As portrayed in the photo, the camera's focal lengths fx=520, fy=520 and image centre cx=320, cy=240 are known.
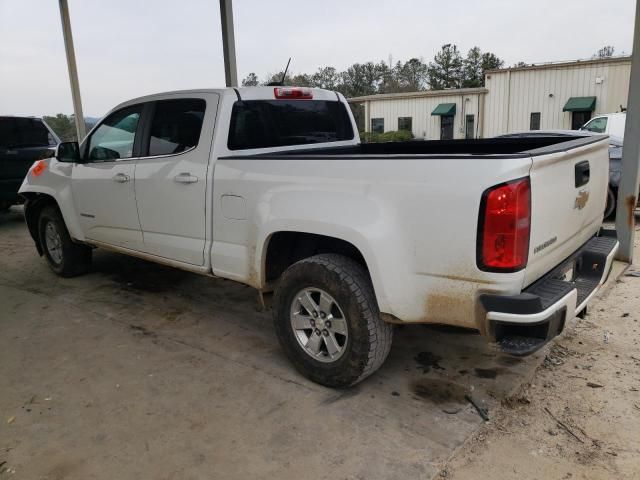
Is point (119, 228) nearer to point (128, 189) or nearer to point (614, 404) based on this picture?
point (128, 189)

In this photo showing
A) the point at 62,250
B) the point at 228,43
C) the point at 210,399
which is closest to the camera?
the point at 210,399

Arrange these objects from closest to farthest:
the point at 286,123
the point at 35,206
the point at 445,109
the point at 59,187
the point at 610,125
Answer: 1. the point at 286,123
2. the point at 59,187
3. the point at 35,206
4. the point at 610,125
5. the point at 445,109

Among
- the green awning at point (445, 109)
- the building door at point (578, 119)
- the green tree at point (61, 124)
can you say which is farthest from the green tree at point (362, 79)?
the green tree at point (61, 124)

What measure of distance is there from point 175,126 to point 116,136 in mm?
910

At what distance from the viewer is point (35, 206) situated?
566 centimetres

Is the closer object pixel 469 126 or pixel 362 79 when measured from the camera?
pixel 469 126

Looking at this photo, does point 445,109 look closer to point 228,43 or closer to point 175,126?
point 228,43

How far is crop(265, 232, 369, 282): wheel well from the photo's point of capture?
126 inches

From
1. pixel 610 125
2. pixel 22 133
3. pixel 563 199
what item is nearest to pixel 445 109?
pixel 610 125

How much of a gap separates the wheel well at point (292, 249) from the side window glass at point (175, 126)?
1.01 metres

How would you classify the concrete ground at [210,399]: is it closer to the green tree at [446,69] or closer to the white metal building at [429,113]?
the white metal building at [429,113]

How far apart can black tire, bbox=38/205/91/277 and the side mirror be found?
2.51 feet

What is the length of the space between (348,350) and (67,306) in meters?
3.05

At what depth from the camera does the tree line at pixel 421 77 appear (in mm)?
→ 46906
